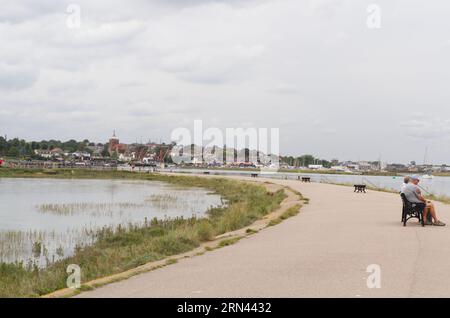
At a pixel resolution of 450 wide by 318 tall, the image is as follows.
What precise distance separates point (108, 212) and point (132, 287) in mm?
22573

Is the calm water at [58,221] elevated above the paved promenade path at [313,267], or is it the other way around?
the paved promenade path at [313,267]

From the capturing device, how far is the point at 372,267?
974cm

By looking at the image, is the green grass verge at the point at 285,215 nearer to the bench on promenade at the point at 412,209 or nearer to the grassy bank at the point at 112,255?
the grassy bank at the point at 112,255

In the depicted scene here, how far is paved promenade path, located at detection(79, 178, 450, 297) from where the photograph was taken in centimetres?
820

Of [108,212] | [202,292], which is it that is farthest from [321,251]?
[108,212]

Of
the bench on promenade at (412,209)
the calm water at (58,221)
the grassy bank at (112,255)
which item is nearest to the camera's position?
the grassy bank at (112,255)

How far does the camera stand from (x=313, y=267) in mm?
9977

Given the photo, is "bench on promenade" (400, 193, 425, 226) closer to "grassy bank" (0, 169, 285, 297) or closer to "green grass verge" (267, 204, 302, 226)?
"green grass verge" (267, 204, 302, 226)

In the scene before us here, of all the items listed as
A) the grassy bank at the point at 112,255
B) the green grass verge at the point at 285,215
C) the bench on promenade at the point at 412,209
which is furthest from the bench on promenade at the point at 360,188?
the bench on promenade at the point at 412,209

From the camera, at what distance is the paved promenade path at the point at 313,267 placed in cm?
820

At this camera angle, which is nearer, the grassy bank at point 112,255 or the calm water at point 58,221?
the grassy bank at point 112,255

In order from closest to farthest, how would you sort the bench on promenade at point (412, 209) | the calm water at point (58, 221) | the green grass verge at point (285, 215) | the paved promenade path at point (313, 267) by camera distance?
1. the paved promenade path at point (313, 267)
2. the bench on promenade at point (412, 209)
3. the calm water at point (58, 221)
4. the green grass verge at point (285, 215)

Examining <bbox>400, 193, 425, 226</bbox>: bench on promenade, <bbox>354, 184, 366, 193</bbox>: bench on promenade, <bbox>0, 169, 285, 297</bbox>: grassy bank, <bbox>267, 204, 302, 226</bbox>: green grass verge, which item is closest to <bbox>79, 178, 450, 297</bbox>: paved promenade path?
<bbox>400, 193, 425, 226</bbox>: bench on promenade

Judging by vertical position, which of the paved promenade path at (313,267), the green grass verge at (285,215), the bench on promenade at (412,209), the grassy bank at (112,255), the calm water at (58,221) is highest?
the bench on promenade at (412,209)
